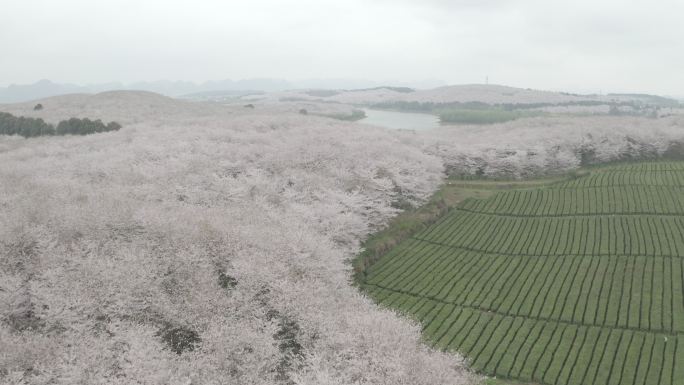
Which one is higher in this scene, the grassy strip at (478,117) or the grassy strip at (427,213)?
the grassy strip at (478,117)

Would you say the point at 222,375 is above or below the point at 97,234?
below

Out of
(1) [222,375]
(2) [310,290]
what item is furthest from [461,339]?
(1) [222,375]

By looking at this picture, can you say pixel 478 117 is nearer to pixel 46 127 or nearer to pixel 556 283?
pixel 46 127

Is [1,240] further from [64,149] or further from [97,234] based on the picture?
[64,149]

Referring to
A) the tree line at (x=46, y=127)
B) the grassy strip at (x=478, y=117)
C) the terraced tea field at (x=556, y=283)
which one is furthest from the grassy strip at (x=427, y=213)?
the grassy strip at (x=478, y=117)

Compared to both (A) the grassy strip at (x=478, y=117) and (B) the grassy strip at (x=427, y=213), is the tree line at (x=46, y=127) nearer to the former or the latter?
(B) the grassy strip at (x=427, y=213)

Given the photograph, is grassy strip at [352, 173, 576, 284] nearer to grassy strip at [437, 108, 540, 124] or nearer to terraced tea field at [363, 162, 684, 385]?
terraced tea field at [363, 162, 684, 385]

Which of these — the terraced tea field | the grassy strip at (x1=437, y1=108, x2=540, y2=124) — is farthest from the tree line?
the grassy strip at (x1=437, y1=108, x2=540, y2=124)
